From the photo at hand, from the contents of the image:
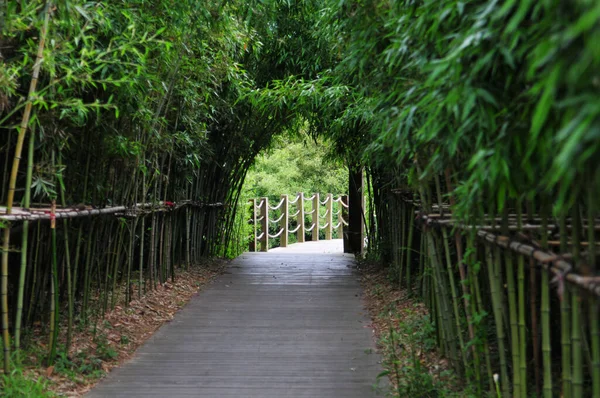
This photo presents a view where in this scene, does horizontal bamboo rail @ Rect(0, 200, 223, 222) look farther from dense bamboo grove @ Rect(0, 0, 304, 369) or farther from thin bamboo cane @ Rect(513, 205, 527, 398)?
thin bamboo cane @ Rect(513, 205, 527, 398)

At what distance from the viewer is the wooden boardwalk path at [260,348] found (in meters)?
3.95

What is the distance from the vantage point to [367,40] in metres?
3.72

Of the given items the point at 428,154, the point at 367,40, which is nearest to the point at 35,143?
the point at 367,40

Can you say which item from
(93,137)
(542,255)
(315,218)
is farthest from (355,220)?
(542,255)

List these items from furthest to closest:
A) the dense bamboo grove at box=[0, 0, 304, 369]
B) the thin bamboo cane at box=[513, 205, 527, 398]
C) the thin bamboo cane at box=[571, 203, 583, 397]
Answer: the dense bamboo grove at box=[0, 0, 304, 369]
the thin bamboo cane at box=[513, 205, 527, 398]
the thin bamboo cane at box=[571, 203, 583, 397]

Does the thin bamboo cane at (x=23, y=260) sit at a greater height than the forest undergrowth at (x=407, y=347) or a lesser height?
greater

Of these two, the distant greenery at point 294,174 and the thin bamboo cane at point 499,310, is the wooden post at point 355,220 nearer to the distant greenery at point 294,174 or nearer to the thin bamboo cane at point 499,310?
the distant greenery at point 294,174

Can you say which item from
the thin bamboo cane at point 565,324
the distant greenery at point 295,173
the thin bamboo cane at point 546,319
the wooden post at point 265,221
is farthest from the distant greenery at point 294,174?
the thin bamboo cane at point 565,324

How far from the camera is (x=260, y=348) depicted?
4.84m

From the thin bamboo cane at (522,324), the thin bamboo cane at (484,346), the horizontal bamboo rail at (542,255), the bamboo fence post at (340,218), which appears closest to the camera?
the horizontal bamboo rail at (542,255)

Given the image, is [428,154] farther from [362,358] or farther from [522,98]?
[362,358]

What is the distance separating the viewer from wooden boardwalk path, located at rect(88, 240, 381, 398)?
395 cm

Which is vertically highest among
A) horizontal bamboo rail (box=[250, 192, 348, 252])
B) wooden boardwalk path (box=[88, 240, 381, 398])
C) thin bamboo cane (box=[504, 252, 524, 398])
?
horizontal bamboo rail (box=[250, 192, 348, 252])

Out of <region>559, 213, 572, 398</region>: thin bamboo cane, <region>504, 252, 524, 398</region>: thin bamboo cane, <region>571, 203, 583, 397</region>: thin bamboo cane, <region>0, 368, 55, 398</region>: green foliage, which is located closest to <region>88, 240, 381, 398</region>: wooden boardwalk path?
<region>0, 368, 55, 398</region>: green foliage
